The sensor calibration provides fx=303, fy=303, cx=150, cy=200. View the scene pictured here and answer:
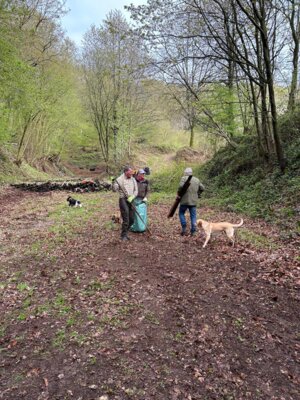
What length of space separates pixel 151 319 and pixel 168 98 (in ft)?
67.2

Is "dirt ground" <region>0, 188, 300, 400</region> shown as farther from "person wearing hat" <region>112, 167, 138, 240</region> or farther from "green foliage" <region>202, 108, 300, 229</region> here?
"green foliage" <region>202, 108, 300, 229</region>

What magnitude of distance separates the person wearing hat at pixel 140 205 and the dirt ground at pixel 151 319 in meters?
0.60

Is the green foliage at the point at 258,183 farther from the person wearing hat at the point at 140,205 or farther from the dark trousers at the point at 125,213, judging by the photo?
the dark trousers at the point at 125,213

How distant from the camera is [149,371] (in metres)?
3.41

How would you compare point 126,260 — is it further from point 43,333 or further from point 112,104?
point 112,104

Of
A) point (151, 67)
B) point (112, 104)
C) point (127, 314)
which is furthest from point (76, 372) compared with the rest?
point (112, 104)

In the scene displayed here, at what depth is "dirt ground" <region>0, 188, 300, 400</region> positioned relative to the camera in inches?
128

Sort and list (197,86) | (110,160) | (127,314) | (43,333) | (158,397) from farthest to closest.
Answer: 1. (110,160)
2. (197,86)
3. (127,314)
4. (43,333)
5. (158,397)

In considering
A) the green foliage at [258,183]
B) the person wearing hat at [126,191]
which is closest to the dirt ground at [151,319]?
the person wearing hat at [126,191]

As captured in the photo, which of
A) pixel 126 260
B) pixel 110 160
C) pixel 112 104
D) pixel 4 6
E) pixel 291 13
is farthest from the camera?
pixel 110 160

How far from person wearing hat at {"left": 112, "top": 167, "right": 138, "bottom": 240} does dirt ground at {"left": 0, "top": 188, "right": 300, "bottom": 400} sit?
22.2 inches

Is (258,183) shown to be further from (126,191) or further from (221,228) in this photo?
(126,191)

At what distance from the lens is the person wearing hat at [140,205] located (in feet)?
28.5

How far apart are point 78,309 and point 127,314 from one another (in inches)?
32.8
